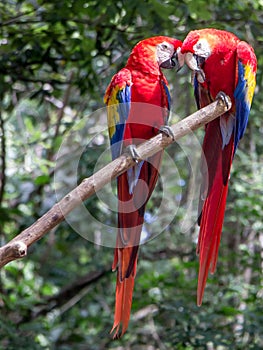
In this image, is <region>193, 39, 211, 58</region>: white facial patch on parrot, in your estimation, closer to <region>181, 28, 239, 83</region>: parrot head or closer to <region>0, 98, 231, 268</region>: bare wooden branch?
<region>181, 28, 239, 83</region>: parrot head

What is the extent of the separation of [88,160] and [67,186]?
1.46 feet

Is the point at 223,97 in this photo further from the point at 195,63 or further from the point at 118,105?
the point at 118,105

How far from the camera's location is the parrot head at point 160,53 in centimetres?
146

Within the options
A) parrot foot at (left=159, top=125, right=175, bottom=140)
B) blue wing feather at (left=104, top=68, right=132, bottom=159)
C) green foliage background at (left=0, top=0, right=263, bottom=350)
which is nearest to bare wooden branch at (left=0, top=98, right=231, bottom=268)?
parrot foot at (left=159, top=125, right=175, bottom=140)

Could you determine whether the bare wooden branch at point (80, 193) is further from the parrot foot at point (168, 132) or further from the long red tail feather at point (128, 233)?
the long red tail feather at point (128, 233)

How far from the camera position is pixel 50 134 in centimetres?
307

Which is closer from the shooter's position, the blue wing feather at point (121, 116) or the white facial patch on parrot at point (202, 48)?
the white facial patch on parrot at point (202, 48)

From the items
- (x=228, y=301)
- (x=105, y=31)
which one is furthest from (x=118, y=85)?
(x=228, y=301)

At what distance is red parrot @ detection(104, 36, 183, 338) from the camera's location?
58.8 inches

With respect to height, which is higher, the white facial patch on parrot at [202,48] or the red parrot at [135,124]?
the white facial patch on parrot at [202,48]

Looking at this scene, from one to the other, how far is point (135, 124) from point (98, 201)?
1121mm

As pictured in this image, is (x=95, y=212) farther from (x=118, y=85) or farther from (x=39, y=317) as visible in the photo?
(x=118, y=85)

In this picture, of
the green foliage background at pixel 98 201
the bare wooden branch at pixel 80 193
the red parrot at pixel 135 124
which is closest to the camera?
the bare wooden branch at pixel 80 193

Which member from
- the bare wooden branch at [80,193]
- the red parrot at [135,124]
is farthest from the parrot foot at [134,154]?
the red parrot at [135,124]
